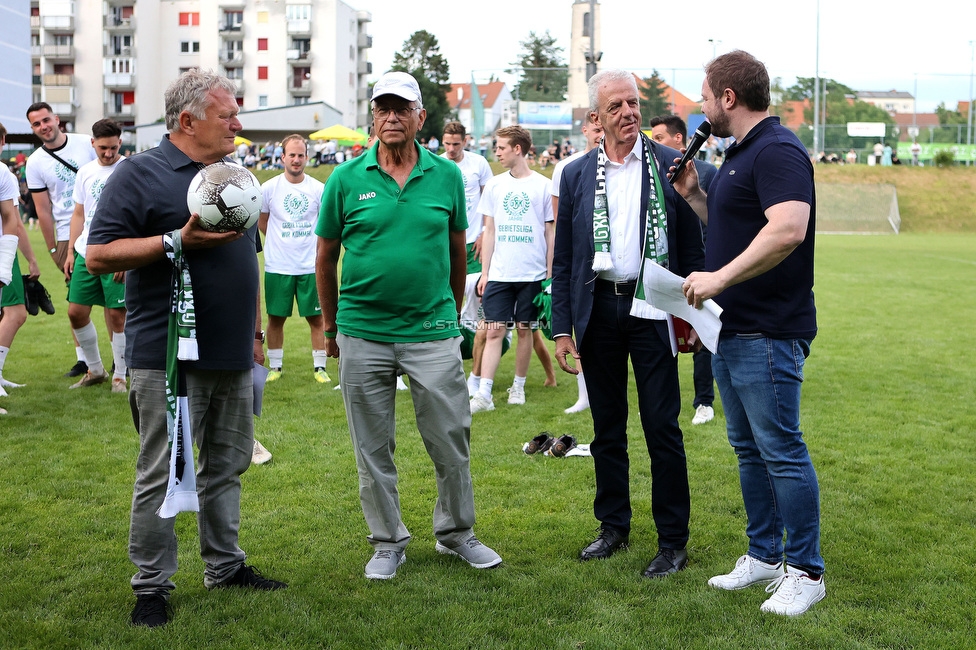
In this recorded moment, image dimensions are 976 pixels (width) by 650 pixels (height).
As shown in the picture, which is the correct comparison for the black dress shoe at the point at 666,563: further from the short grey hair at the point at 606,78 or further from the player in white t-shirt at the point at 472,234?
the player in white t-shirt at the point at 472,234

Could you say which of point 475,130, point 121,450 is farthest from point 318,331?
point 475,130

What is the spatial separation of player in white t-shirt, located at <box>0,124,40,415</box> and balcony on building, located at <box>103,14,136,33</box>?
242 feet

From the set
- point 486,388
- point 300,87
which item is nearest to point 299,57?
point 300,87

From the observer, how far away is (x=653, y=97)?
143 feet

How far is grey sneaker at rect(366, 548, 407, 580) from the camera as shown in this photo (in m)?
4.37

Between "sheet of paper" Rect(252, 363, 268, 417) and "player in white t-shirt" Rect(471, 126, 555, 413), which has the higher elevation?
"player in white t-shirt" Rect(471, 126, 555, 413)

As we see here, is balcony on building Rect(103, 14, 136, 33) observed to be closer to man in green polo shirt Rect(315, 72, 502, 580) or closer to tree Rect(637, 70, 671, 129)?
tree Rect(637, 70, 671, 129)

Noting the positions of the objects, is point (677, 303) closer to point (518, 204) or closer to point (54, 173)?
point (518, 204)

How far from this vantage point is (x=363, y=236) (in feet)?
13.9

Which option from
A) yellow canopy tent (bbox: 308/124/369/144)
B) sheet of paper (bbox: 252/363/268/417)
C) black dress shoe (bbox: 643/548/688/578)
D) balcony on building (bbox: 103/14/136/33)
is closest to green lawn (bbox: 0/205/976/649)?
black dress shoe (bbox: 643/548/688/578)

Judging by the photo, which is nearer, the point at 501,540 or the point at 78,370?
the point at 501,540

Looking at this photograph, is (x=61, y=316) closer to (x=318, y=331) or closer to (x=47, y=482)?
(x=318, y=331)

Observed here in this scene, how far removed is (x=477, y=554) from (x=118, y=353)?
17.6 feet

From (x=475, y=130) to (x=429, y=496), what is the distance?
40.2 meters
